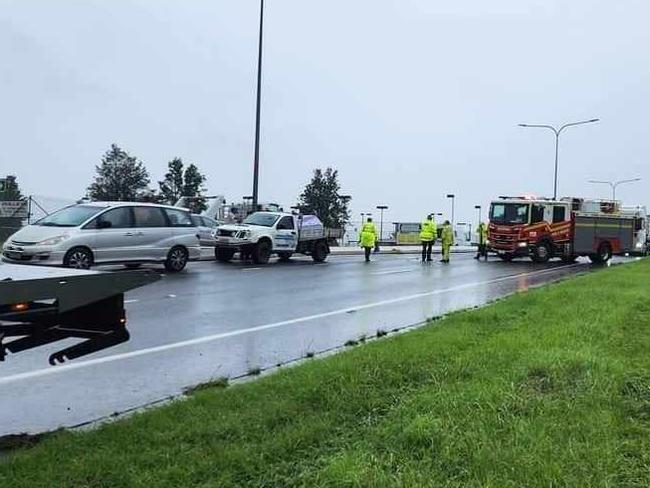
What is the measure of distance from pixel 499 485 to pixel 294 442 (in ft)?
4.36

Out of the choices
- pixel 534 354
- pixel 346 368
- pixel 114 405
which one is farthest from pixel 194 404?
pixel 534 354

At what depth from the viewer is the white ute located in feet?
78.4

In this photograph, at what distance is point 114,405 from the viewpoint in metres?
6.27

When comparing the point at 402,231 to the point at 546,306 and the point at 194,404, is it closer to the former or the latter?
the point at 546,306

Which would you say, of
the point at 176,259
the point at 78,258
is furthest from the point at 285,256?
the point at 78,258

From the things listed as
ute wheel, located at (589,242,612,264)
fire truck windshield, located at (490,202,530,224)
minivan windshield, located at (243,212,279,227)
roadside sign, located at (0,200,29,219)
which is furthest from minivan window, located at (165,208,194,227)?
ute wheel, located at (589,242,612,264)

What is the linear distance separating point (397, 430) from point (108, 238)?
46.0ft

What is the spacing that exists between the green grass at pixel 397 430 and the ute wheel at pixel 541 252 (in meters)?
24.5

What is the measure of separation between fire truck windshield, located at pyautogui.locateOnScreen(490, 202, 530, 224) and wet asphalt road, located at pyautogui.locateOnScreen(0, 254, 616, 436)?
1103cm

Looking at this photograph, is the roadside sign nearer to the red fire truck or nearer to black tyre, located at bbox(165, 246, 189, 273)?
black tyre, located at bbox(165, 246, 189, 273)

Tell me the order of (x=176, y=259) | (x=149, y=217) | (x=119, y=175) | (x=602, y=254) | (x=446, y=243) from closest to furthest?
(x=149, y=217)
(x=176, y=259)
(x=446, y=243)
(x=602, y=254)
(x=119, y=175)

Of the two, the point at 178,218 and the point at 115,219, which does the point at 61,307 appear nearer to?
the point at 115,219

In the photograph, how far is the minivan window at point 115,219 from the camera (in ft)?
57.0

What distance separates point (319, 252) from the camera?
1065 inches
